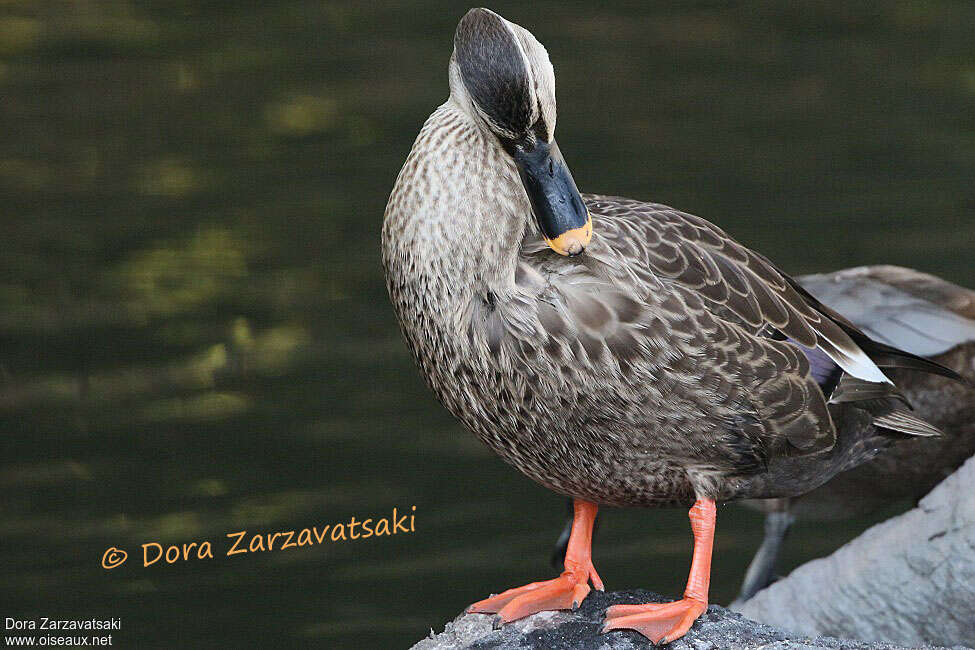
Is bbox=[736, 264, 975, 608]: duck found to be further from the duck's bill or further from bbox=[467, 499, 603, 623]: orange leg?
the duck's bill

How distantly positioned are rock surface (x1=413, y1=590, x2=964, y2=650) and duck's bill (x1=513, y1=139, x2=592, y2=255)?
985 millimetres

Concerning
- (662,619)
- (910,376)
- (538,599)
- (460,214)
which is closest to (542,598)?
(538,599)

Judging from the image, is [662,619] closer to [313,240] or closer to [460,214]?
[460,214]

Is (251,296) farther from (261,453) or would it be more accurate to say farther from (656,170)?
(656,170)

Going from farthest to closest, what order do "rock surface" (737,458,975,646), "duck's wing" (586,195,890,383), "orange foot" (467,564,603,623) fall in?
"rock surface" (737,458,975,646), "orange foot" (467,564,603,623), "duck's wing" (586,195,890,383)

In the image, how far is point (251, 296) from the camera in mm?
8328

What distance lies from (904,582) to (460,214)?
2.04 metres

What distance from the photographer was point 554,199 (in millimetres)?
3559

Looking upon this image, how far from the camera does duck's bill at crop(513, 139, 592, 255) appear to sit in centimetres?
355

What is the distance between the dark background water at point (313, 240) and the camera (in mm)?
6480

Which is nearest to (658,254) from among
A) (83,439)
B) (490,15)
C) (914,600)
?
(490,15)

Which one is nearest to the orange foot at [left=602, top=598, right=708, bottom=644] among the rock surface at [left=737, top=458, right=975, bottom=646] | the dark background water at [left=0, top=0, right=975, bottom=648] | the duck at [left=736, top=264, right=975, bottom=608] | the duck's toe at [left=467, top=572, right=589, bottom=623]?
the duck's toe at [left=467, top=572, right=589, bottom=623]

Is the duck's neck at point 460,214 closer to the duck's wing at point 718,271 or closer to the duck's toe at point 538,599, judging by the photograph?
the duck's wing at point 718,271

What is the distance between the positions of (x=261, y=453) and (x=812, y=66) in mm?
5246
